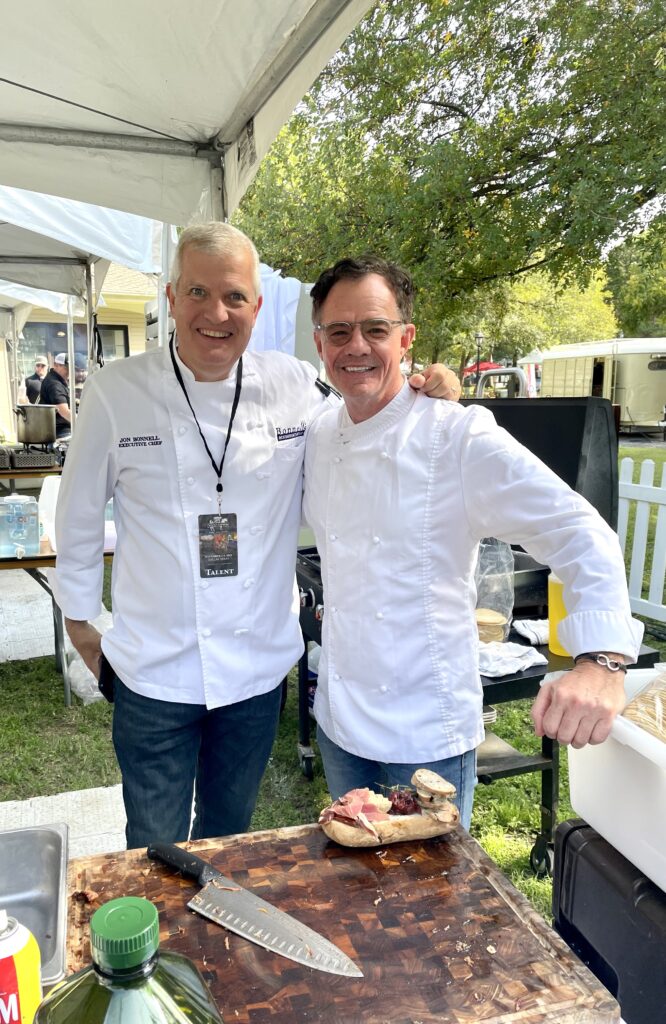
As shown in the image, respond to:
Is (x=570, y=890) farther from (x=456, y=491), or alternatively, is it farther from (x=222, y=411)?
(x=222, y=411)

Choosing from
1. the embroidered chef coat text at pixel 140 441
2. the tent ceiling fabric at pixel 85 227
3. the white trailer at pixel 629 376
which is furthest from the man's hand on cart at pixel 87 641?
the white trailer at pixel 629 376

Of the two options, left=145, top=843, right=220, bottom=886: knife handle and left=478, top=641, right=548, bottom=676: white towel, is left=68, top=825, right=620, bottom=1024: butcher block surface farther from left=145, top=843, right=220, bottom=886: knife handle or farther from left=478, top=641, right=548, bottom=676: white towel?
left=478, top=641, right=548, bottom=676: white towel

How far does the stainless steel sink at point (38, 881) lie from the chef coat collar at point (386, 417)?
37.8 inches

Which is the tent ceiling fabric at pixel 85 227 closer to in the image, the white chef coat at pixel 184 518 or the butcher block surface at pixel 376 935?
the white chef coat at pixel 184 518

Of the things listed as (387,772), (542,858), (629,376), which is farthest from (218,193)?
(629,376)

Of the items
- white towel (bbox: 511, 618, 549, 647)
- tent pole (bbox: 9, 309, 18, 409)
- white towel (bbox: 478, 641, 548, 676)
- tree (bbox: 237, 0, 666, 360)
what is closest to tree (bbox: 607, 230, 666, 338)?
tree (bbox: 237, 0, 666, 360)

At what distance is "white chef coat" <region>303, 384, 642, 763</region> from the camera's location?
1.48 metres

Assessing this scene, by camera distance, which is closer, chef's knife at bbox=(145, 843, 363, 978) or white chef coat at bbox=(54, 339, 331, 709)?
chef's knife at bbox=(145, 843, 363, 978)

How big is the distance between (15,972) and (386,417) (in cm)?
120

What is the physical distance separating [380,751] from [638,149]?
289 inches

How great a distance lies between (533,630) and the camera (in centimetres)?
253

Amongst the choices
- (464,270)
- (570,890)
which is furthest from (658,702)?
(464,270)

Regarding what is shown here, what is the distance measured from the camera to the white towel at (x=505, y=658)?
7.33 feet

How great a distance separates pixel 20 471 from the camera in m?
7.02
